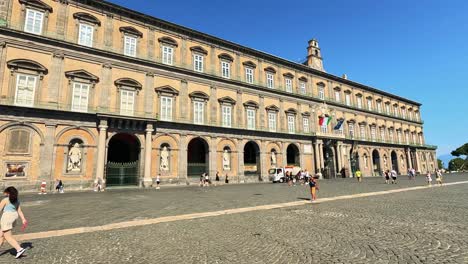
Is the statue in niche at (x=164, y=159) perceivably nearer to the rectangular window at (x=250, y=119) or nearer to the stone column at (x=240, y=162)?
the stone column at (x=240, y=162)

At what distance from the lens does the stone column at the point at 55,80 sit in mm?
21141

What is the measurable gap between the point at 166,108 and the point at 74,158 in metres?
9.77

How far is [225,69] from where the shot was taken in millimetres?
31938

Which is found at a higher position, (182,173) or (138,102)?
(138,102)

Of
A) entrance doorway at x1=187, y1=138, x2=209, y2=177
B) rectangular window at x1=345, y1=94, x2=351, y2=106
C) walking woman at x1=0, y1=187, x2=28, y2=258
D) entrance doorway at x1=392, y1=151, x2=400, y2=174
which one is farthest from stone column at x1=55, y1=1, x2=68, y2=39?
entrance doorway at x1=392, y1=151, x2=400, y2=174

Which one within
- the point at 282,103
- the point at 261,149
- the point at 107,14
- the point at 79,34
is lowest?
the point at 261,149

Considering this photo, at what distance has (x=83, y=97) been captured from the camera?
22688mm

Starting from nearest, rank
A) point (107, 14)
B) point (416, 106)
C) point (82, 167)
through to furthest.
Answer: point (82, 167)
point (107, 14)
point (416, 106)

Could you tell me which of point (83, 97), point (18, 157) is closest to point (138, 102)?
point (83, 97)

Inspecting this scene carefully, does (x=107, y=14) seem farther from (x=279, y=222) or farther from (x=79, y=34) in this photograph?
(x=279, y=222)

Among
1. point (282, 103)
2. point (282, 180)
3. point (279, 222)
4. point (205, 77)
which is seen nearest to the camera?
point (279, 222)

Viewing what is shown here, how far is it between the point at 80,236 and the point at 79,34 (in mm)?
22660

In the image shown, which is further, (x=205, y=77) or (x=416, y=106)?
(x=416, y=106)

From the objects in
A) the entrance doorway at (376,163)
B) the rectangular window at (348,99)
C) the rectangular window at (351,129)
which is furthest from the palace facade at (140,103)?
the entrance doorway at (376,163)
